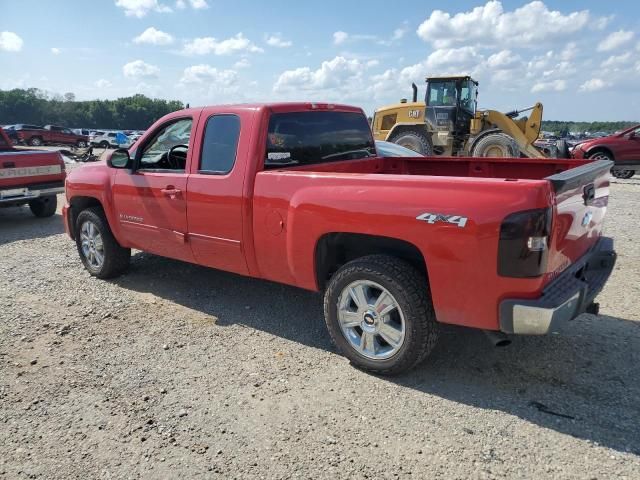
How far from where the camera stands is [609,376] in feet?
11.3

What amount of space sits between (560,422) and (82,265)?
5.68 metres

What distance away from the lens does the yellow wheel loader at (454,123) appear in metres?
15.2

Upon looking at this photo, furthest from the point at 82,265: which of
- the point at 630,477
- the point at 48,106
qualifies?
the point at 48,106

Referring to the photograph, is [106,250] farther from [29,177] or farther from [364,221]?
[29,177]

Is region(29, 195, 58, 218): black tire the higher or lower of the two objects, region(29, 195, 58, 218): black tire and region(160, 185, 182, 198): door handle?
the lower

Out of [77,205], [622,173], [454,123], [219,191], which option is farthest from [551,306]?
[622,173]

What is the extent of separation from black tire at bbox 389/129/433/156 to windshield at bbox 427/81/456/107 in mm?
1025

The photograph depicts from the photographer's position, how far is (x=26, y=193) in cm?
875

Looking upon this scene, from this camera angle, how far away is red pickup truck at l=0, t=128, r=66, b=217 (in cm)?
848

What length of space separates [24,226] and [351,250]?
7.59m

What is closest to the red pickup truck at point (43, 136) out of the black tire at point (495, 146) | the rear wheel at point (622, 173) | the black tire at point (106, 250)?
the black tire at point (495, 146)

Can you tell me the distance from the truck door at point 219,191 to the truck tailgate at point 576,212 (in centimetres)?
228

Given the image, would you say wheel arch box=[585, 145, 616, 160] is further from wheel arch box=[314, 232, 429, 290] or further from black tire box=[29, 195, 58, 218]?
black tire box=[29, 195, 58, 218]

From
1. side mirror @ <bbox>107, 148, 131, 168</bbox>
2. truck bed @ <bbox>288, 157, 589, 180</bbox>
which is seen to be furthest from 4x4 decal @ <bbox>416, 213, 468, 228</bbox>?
side mirror @ <bbox>107, 148, 131, 168</bbox>
